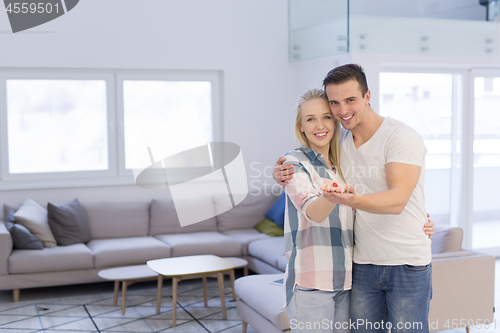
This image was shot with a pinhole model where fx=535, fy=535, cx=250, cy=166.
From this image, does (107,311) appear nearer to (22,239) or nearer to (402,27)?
(22,239)

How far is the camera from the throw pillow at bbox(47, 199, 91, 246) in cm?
477

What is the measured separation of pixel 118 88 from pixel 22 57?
3.13 feet

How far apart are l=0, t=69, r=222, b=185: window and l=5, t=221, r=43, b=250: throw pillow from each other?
3.08 feet

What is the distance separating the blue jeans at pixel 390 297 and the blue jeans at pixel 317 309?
51 mm

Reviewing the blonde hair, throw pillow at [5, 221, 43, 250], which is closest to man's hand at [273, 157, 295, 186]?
the blonde hair

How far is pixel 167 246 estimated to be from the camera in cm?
483

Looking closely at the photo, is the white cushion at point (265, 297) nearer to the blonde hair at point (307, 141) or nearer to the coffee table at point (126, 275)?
the coffee table at point (126, 275)

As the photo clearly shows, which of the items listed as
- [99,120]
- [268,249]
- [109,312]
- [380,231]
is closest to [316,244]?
[380,231]

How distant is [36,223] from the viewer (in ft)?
15.2

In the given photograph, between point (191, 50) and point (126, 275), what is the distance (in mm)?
2618

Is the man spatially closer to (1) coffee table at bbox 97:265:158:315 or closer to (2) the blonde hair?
(2) the blonde hair

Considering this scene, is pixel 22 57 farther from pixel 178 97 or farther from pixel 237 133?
pixel 237 133

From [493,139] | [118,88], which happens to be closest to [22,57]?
[118,88]

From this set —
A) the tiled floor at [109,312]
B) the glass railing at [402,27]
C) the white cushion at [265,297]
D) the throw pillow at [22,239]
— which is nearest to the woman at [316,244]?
the white cushion at [265,297]
